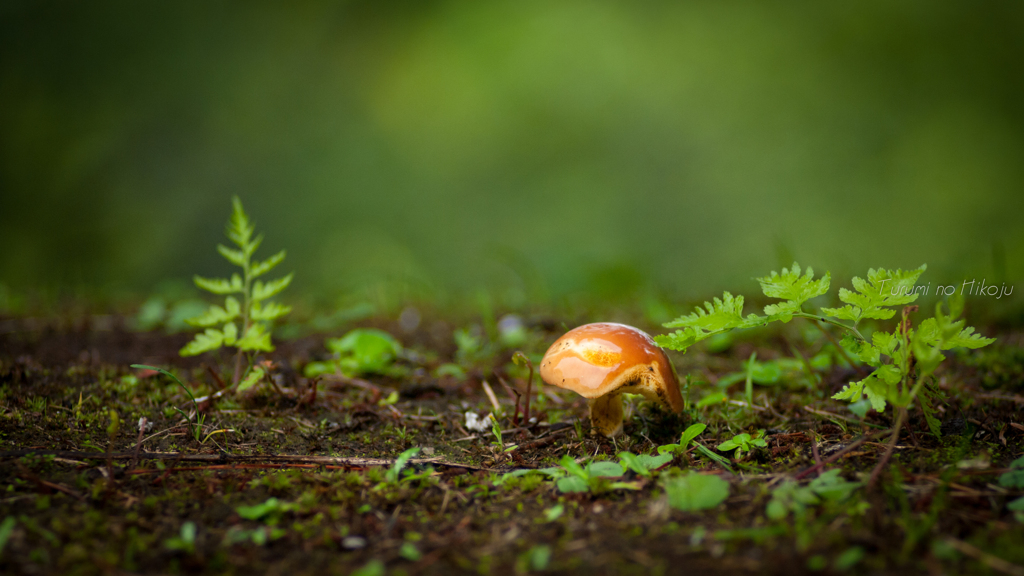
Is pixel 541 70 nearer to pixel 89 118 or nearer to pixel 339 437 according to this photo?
pixel 89 118

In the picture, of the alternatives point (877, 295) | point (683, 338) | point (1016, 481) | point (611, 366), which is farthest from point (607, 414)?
point (1016, 481)

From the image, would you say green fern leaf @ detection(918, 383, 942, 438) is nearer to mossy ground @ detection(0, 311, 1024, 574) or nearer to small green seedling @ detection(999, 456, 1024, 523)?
mossy ground @ detection(0, 311, 1024, 574)

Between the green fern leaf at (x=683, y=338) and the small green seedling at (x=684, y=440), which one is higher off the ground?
the green fern leaf at (x=683, y=338)

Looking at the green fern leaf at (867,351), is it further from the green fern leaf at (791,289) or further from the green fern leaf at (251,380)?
the green fern leaf at (251,380)

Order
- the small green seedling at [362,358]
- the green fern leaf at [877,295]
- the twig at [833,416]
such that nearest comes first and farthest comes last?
1. the green fern leaf at [877,295]
2. the twig at [833,416]
3. the small green seedling at [362,358]

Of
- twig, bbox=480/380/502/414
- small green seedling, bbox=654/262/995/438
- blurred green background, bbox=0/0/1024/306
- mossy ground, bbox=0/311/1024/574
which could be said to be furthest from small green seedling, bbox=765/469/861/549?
blurred green background, bbox=0/0/1024/306

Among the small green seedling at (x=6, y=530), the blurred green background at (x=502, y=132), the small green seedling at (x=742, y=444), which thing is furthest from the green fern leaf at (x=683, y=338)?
the blurred green background at (x=502, y=132)
